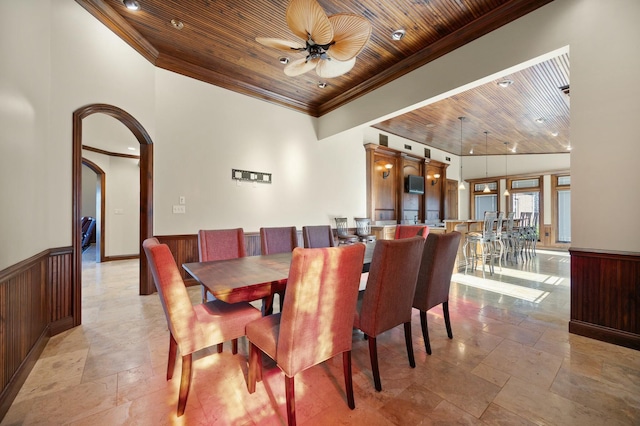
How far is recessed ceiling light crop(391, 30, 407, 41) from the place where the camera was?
10.0ft

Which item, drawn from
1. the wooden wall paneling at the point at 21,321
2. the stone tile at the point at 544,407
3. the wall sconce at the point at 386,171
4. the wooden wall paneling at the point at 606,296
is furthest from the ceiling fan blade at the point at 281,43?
the wall sconce at the point at 386,171

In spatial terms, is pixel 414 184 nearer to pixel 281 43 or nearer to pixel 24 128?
pixel 281 43

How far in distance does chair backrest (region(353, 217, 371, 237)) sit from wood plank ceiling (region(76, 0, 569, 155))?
2.47m

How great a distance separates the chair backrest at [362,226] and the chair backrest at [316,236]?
2436 mm

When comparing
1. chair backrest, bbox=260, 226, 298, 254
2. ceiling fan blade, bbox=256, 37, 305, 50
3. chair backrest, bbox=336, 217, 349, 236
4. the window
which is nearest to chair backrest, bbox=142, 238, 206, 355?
chair backrest, bbox=260, 226, 298, 254

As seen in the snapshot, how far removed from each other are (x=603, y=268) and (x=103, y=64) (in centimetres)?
552

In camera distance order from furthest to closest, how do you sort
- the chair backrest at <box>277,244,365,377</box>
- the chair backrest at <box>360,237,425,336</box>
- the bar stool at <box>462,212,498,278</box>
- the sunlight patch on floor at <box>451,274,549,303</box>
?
the bar stool at <box>462,212,498,278</box> < the sunlight patch on floor at <box>451,274,549,303</box> < the chair backrest at <box>360,237,425,336</box> < the chair backrest at <box>277,244,365,377</box>

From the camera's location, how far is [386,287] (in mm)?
1624

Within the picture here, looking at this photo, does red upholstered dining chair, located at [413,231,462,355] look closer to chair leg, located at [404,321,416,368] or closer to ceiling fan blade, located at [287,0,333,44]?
chair leg, located at [404,321,416,368]

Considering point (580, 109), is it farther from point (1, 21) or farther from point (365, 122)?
point (1, 21)

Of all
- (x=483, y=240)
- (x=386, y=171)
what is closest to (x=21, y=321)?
(x=483, y=240)

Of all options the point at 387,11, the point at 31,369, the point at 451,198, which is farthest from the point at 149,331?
the point at 451,198

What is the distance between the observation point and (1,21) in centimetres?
161

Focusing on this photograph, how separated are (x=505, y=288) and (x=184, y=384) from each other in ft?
14.2
